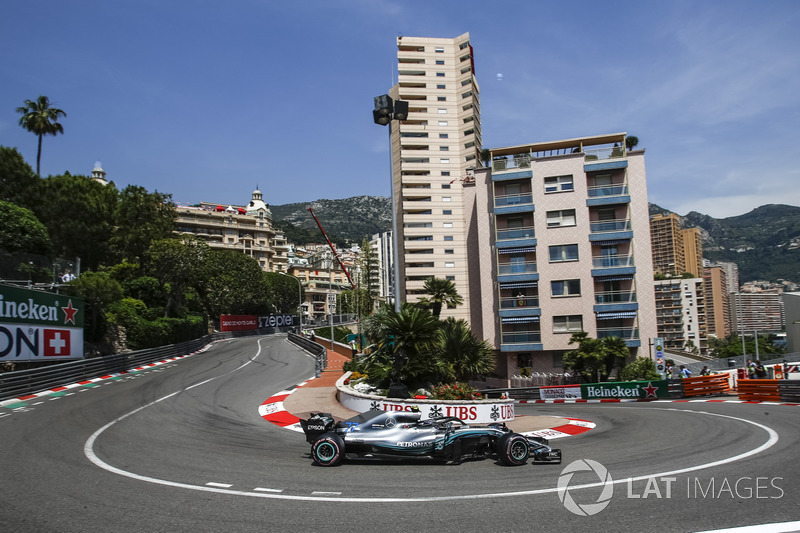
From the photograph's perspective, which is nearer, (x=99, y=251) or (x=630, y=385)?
(x=630, y=385)

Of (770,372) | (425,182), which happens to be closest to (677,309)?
(425,182)

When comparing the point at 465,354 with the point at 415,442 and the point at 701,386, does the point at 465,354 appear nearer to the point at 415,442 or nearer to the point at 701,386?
the point at 701,386

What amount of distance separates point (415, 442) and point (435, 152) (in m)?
74.5

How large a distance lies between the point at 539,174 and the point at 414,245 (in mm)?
36195

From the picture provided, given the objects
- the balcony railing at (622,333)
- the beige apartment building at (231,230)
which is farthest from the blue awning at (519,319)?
the beige apartment building at (231,230)

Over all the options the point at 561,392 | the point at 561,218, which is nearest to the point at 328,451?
the point at 561,392

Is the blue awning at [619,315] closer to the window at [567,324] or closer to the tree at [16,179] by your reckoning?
the window at [567,324]

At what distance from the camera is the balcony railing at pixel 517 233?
144 feet

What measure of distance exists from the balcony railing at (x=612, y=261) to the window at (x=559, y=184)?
6.39 metres

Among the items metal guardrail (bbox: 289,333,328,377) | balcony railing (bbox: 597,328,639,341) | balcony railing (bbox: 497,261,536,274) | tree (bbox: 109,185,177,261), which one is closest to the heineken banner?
balcony railing (bbox: 597,328,639,341)

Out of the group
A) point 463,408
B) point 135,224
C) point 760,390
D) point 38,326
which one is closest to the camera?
point 463,408

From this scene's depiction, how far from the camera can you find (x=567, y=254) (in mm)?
42906

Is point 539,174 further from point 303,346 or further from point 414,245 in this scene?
point 414,245

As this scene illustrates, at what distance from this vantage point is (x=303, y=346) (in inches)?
2169
